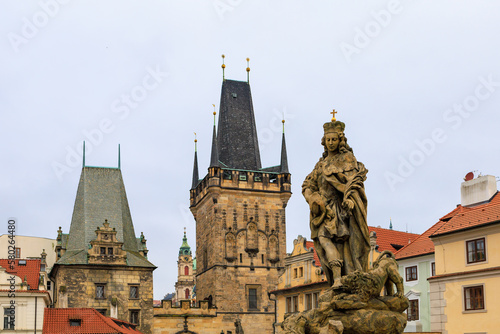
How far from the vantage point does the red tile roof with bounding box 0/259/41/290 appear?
4106 cm

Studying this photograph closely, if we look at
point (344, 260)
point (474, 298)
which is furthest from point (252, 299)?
point (344, 260)

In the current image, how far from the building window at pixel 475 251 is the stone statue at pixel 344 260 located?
60.6 feet

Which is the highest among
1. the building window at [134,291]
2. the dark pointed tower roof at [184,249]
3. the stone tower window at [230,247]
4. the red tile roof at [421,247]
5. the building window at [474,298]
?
the dark pointed tower roof at [184,249]

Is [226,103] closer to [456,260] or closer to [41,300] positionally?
[41,300]

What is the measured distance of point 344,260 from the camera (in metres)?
7.99

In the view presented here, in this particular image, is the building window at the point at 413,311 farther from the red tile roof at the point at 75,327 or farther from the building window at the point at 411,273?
the red tile roof at the point at 75,327

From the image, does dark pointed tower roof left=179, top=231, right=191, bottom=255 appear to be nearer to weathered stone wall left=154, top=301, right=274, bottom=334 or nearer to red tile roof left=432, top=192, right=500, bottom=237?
weathered stone wall left=154, top=301, right=274, bottom=334

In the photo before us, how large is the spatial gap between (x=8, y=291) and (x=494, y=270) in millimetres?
26722

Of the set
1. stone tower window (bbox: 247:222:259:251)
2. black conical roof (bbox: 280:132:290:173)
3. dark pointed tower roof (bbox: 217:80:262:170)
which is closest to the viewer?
stone tower window (bbox: 247:222:259:251)

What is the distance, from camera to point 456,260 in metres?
26.3

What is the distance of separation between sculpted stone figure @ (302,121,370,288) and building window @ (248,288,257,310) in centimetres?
5454

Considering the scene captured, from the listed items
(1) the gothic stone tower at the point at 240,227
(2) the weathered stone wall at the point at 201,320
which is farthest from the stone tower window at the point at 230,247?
(2) the weathered stone wall at the point at 201,320

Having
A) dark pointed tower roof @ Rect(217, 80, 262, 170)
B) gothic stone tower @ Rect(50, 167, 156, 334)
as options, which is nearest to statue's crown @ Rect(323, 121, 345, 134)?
gothic stone tower @ Rect(50, 167, 156, 334)

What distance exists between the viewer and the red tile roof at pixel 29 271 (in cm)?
4106
